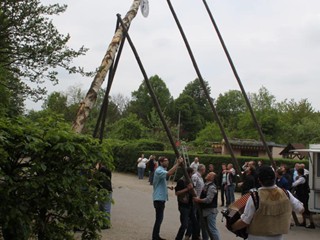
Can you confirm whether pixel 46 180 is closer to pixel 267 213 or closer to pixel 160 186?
pixel 267 213

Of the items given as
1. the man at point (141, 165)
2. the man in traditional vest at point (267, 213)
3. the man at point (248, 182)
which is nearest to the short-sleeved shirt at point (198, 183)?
the man at point (248, 182)

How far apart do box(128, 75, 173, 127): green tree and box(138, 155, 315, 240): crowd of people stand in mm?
58332

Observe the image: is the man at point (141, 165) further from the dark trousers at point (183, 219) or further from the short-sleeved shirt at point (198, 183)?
the dark trousers at point (183, 219)

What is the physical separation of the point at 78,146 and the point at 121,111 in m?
72.4

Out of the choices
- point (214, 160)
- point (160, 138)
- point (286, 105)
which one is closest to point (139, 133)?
point (160, 138)

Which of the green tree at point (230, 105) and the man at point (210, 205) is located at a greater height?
the green tree at point (230, 105)

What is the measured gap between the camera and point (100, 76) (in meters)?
10.2

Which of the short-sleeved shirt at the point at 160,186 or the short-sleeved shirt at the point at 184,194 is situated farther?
the short-sleeved shirt at the point at 160,186

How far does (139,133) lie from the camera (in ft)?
153

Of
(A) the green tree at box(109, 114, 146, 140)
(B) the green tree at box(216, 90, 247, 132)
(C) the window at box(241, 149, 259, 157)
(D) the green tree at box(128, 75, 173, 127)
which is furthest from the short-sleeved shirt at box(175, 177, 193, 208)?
(B) the green tree at box(216, 90, 247, 132)

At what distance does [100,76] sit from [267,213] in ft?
21.2

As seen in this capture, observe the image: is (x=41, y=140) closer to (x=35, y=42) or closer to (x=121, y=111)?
(x=35, y=42)

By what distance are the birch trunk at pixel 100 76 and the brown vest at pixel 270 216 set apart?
520cm

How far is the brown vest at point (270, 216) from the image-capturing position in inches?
180
